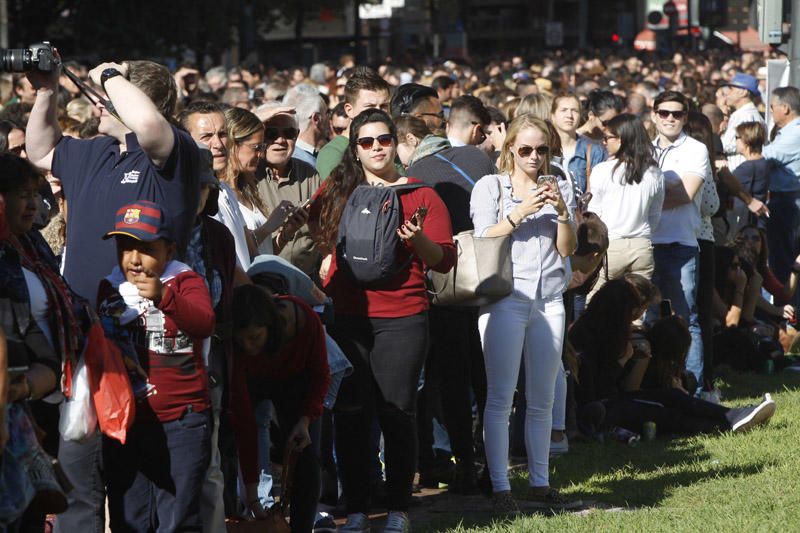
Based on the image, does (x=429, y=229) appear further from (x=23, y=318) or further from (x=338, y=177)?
(x=23, y=318)

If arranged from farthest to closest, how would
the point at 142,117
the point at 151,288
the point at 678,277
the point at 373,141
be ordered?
the point at 678,277, the point at 373,141, the point at 142,117, the point at 151,288

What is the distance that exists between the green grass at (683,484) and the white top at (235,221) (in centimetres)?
163

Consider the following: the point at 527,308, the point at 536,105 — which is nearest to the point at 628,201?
the point at 536,105

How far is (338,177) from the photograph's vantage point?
6.59 metres

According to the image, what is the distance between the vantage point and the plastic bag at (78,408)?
A: 14.1 ft

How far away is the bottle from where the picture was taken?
338 inches

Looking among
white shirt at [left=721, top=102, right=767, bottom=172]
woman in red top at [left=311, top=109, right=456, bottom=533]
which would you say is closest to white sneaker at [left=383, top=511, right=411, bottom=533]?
woman in red top at [left=311, top=109, right=456, bottom=533]

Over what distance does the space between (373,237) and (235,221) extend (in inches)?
24.2

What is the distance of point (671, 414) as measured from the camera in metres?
8.77

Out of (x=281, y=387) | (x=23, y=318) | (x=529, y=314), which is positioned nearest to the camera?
(x=23, y=318)

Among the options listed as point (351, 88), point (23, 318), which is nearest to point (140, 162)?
point (23, 318)

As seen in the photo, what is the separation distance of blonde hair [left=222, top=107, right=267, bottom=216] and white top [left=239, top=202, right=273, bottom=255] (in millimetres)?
65

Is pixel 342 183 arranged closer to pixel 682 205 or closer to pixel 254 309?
pixel 254 309

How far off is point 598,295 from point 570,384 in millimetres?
610
